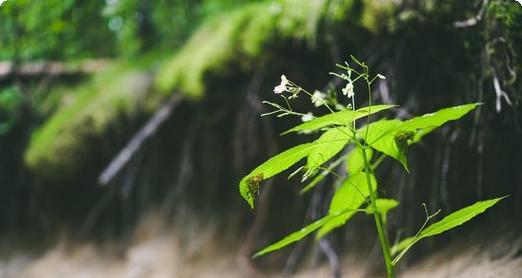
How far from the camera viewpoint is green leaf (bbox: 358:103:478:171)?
0.93m

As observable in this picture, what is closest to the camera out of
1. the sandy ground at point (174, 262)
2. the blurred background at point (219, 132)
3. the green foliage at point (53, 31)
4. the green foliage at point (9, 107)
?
the sandy ground at point (174, 262)

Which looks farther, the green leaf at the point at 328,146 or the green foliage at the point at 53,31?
the green foliage at the point at 53,31

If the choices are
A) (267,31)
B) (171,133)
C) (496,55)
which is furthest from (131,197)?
(496,55)

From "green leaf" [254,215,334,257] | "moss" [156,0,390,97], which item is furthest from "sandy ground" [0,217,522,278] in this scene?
"moss" [156,0,390,97]

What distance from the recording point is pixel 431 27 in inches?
69.9

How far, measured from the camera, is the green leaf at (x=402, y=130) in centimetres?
93

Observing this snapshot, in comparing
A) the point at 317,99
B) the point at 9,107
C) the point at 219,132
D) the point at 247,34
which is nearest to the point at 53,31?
the point at 9,107

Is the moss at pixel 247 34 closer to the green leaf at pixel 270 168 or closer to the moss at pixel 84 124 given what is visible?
the moss at pixel 84 124

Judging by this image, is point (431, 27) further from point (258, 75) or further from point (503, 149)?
point (258, 75)

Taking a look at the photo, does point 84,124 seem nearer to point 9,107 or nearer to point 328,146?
point 9,107

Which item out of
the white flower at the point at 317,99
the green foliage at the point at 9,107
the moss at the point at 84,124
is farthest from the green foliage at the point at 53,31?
the white flower at the point at 317,99

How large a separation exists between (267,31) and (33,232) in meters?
3.00

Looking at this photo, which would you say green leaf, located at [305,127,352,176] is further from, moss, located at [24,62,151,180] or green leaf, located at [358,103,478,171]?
moss, located at [24,62,151,180]

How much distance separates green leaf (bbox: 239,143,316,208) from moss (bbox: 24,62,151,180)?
7.86 feet
